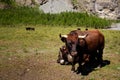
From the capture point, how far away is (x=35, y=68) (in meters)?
14.9

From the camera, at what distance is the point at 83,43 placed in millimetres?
13555

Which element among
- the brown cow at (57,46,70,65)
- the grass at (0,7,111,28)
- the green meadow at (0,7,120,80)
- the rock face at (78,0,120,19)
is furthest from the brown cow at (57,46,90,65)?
the rock face at (78,0,120,19)

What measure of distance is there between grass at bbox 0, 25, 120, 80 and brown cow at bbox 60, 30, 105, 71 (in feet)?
2.94

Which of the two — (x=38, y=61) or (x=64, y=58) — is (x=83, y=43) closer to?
(x=64, y=58)

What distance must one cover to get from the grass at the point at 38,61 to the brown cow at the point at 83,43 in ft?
2.94

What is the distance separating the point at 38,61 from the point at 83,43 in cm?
356

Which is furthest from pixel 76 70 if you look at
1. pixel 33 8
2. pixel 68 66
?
pixel 33 8

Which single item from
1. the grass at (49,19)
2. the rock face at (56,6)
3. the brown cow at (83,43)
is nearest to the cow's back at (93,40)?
the brown cow at (83,43)

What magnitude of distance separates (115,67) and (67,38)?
12.1 feet

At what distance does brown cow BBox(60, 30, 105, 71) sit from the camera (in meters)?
12.9

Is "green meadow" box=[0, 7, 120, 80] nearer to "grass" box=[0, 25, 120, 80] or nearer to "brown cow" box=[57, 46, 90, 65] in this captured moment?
"grass" box=[0, 25, 120, 80]

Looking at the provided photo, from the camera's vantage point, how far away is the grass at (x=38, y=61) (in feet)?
45.1

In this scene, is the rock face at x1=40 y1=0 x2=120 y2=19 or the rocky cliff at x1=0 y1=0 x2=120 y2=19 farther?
the rock face at x1=40 y1=0 x2=120 y2=19

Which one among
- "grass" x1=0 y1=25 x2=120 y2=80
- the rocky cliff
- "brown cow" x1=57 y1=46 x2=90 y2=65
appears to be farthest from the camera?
the rocky cliff
